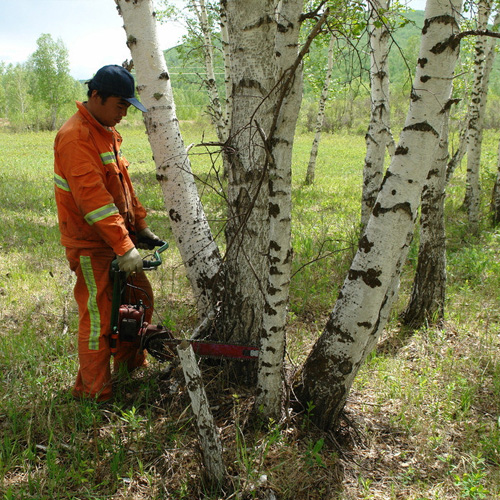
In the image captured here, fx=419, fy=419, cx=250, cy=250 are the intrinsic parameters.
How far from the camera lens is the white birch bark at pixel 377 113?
16.8ft

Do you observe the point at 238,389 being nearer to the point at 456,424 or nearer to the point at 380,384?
the point at 380,384

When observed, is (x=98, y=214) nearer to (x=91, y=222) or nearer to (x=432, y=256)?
(x=91, y=222)

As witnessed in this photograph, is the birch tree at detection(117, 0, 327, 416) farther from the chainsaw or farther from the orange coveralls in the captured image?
the orange coveralls

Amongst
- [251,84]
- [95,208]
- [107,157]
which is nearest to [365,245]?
[251,84]

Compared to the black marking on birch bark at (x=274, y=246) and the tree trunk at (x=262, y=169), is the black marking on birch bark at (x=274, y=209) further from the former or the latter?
the black marking on birch bark at (x=274, y=246)

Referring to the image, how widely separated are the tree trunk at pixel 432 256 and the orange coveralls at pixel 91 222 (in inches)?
125

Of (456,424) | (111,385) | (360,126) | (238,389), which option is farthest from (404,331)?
(360,126)

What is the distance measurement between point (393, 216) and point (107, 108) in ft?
A: 7.04

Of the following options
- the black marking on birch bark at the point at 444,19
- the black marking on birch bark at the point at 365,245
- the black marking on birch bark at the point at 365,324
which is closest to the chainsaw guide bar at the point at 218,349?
the black marking on birch bark at the point at 365,324

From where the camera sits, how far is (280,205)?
2.30 m

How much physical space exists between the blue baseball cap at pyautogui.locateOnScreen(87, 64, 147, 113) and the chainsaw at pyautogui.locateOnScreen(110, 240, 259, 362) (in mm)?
1159

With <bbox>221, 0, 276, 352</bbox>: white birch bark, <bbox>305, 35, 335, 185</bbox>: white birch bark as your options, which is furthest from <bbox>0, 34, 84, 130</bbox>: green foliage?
<bbox>221, 0, 276, 352</bbox>: white birch bark

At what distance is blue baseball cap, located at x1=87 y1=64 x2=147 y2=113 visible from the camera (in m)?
2.93

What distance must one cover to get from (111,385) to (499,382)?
10.5 feet
